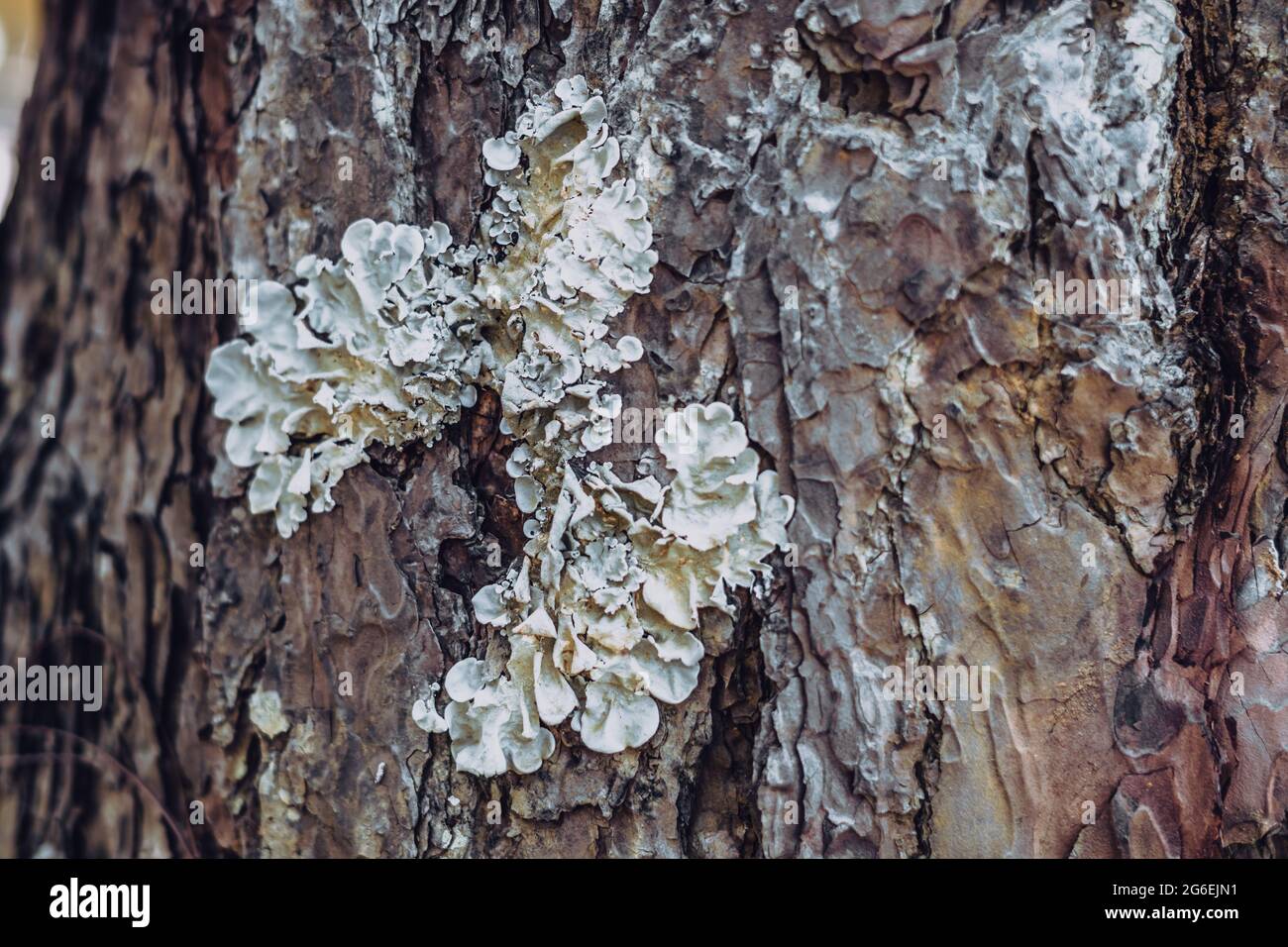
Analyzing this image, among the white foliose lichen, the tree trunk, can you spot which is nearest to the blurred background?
the tree trunk

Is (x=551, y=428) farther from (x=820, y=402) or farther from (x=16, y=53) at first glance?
(x=16, y=53)

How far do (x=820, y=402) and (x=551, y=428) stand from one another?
57 centimetres

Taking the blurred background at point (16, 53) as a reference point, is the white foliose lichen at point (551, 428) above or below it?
below

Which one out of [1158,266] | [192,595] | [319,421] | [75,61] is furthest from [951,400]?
[75,61]

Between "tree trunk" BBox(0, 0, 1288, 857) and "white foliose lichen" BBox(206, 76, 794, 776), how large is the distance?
60 mm

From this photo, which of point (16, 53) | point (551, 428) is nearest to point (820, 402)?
point (551, 428)

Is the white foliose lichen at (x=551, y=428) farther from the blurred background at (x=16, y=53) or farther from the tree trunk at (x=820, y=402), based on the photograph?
the blurred background at (x=16, y=53)

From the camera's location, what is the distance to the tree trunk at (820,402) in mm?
1470

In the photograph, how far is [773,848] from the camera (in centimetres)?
154

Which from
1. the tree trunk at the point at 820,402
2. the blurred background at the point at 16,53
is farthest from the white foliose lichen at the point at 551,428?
the blurred background at the point at 16,53

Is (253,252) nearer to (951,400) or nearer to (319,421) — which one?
(319,421)

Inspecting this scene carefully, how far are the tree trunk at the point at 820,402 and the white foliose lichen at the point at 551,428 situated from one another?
60 millimetres

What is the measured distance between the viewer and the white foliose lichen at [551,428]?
1544 mm

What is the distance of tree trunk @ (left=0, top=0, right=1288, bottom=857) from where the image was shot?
57.9 inches
